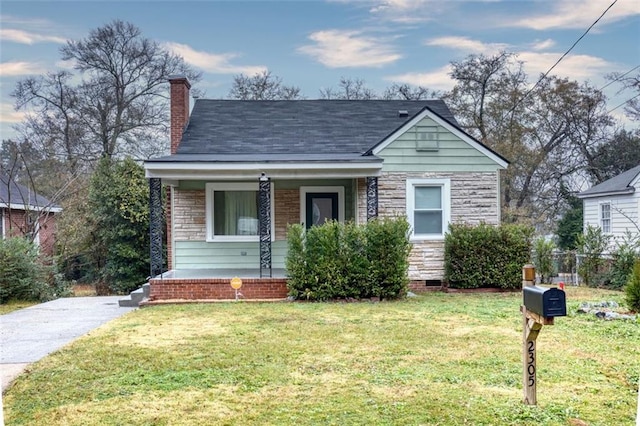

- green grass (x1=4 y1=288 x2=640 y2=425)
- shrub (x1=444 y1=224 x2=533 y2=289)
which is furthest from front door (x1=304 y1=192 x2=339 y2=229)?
green grass (x1=4 y1=288 x2=640 y2=425)

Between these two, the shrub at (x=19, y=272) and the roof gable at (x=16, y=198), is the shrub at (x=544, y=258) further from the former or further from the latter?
the roof gable at (x=16, y=198)

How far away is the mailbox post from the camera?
132 inches

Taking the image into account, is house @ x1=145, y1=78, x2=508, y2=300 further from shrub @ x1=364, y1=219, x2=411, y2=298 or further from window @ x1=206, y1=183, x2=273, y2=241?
shrub @ x1=364, y1=219, x2=411, y2=298

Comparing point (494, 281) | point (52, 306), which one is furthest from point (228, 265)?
point (494, 281)

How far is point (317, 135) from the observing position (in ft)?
43.6

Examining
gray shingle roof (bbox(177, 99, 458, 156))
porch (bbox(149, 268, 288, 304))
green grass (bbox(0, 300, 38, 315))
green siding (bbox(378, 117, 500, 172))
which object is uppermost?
gray shingle roof (bbox(177, 99, 458, 156))

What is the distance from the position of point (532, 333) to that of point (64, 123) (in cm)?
1976

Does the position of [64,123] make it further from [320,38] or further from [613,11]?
[613,11]

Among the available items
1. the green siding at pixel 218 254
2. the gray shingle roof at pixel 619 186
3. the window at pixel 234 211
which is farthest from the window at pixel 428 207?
the gray shingle roof at pixel 619 186

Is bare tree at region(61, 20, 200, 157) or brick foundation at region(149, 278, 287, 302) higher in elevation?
bare tree at region(61, 20, 200, 157)

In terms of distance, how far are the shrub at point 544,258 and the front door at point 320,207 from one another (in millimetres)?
5516

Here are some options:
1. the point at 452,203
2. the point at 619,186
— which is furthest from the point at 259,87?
the point at 619,186

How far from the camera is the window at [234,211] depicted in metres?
12.3

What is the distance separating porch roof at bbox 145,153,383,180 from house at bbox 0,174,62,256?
7.54 m
